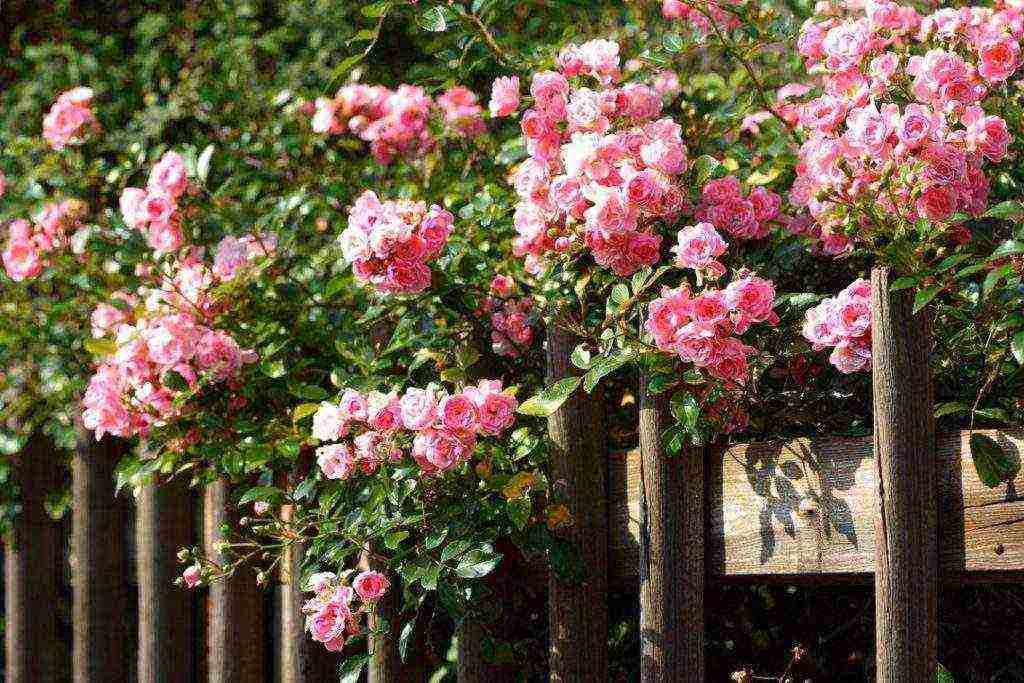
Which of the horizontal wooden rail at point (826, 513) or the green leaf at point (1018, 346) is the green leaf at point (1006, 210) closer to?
the green leaf at point (1018, 346)

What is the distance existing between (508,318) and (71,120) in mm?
1271

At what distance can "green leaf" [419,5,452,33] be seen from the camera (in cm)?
189

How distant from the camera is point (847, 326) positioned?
5.29 feet

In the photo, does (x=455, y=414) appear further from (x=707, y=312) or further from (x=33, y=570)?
(x=33, y=570)

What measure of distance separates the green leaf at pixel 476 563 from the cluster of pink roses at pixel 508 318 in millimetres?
357

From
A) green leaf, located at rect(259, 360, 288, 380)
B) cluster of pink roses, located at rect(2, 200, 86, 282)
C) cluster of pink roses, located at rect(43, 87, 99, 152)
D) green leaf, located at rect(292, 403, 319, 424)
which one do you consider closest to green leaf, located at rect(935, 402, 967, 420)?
green leaf, located at rect(292, 403, 319, 424)

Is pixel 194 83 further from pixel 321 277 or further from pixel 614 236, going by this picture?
pixel 614 236

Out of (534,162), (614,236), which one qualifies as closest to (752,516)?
(614,236)

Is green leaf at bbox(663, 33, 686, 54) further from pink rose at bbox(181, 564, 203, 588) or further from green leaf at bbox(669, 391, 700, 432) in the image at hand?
pink rose at bbox(181, 564, 203, 588)

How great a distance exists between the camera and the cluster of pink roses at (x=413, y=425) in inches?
66.4

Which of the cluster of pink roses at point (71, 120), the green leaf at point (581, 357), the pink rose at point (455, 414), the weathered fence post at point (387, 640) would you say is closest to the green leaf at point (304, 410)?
the weathered fence post at point (387, 640)

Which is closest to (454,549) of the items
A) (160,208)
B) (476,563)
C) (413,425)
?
(476,563)

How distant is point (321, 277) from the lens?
2467 mm

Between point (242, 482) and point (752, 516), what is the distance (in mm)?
967
